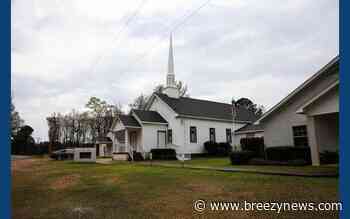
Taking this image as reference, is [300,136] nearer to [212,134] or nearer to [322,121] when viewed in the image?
[322,121]

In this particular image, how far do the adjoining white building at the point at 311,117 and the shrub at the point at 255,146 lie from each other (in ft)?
2.03

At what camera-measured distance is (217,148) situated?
26.4 m

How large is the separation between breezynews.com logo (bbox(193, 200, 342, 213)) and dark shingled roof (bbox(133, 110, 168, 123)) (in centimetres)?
1932

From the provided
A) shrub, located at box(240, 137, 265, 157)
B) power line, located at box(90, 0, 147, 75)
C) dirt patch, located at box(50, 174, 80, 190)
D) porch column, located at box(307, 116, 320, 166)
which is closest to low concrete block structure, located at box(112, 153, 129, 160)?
shrub, located at box(240, 137, 265, 157)

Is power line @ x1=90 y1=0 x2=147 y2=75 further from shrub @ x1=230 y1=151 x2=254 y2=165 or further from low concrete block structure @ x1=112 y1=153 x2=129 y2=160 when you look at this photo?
low concrete block structure @ x1=112 y1=153 x2=129 y2=160

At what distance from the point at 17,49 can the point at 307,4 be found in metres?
11.0

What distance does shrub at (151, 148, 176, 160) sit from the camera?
2391 cm

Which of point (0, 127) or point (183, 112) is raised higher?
point (183, 112)

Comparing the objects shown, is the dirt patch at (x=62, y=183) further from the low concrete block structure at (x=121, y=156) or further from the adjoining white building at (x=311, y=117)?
the low concrete block structure at (x=121, y=156)

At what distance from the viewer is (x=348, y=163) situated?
12.0 ft

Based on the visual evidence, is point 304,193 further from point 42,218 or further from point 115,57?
point 115,57

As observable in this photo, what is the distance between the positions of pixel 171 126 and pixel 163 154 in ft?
9.41

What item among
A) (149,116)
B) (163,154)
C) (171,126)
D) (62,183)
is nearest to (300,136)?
(62,183)

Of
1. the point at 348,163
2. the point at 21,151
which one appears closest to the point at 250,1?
the point at 348,163
